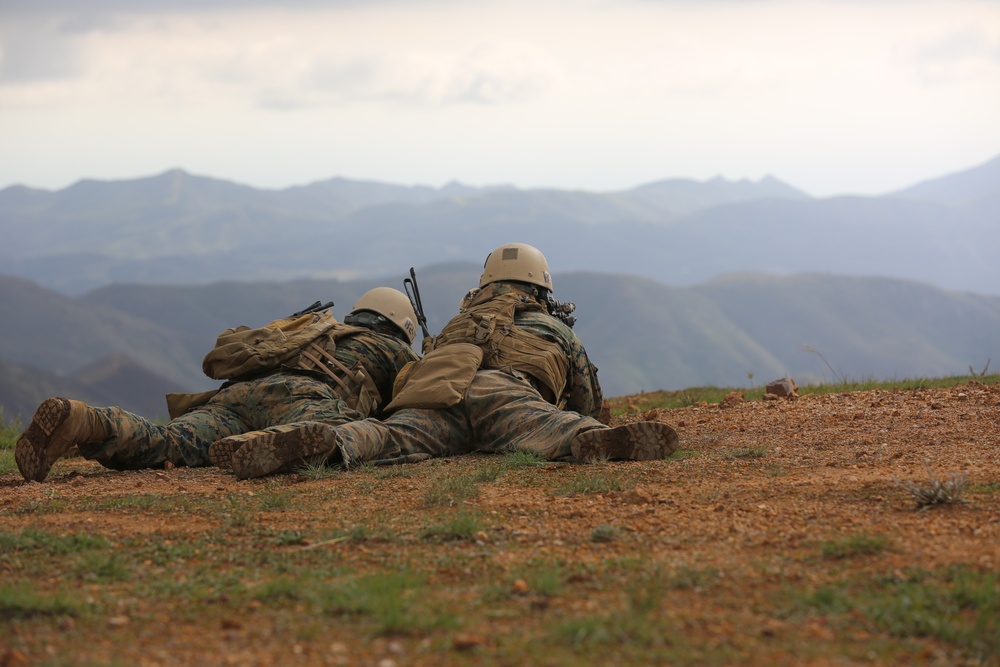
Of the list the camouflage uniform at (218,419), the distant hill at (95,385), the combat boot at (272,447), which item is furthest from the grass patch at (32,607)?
the distant hill at (95,385)

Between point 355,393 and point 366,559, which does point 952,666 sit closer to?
point 366,559

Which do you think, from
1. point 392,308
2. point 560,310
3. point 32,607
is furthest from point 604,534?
point 392,308

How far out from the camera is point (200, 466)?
8.88 meters

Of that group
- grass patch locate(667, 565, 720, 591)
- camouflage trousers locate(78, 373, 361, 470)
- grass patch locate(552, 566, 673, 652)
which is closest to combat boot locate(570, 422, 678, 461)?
camouflage trousers locate(78, 373, 361, 470)

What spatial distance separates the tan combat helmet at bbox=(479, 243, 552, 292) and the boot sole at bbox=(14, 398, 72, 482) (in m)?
3.82

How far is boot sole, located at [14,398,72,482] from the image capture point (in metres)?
7.76

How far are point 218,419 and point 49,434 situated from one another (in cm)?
150

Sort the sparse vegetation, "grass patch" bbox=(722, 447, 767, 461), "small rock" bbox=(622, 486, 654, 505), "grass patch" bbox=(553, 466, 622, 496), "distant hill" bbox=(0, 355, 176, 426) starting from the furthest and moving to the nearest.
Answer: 1. "distant hill" bbox=(0, 355, 176, 426)
2. "grass patch" bbox=(722, 447, 767, 461)
3. "grass patch" bbox=(553, 466, 622, 496)
4. "small rock" bbox=(622, 486, 654, 505)
5. the sparse vegetation

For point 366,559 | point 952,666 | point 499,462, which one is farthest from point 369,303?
point 952,666

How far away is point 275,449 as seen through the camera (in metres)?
7.64

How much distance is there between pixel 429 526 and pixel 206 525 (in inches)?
51.1

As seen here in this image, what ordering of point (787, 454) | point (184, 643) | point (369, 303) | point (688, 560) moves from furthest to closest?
point (369, 303), point (787, 454), point (688, 560), point (184, 643)

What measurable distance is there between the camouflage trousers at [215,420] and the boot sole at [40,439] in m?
0.52

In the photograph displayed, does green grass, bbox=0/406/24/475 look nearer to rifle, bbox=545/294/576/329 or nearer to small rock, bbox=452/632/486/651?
rifle, bbox=545/294/576/329
